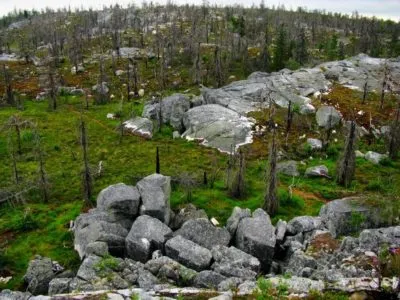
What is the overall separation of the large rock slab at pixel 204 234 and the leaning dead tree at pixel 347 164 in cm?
1887

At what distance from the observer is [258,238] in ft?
84.9

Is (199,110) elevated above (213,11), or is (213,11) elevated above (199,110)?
(213,11)

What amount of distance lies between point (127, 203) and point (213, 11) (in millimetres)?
184969

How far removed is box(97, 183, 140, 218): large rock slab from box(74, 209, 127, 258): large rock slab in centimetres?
50

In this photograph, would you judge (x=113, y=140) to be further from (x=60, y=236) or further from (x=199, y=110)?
(x=60, y=236)

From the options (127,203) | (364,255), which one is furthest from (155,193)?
(364,255)

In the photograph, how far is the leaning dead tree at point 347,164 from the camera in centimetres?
3959

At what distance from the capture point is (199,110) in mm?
61438

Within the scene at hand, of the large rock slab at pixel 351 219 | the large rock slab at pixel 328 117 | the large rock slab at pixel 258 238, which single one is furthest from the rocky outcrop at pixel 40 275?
the large rock slab at pixel 328 117

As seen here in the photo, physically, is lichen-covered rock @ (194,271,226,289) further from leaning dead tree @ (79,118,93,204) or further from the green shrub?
leaning dead tree @ (79,118,93,204)

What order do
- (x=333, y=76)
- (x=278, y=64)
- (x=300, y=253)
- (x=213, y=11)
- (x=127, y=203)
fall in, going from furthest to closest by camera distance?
(x=213, y=11)
(x=278, y=64)
(x=333, y=76)
(x=127, y=203)
(x=300, y=253)

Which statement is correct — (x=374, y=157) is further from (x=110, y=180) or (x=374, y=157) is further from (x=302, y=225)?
(x=110, y=180)

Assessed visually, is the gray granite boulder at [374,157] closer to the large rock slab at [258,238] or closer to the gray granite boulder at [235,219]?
the gray granite boulder at [235,219]

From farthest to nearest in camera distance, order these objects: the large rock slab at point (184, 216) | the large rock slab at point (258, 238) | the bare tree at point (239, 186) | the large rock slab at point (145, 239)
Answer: the bare tree at point (239, 186) < the large rock slab at point (184, 216) < the large rock slab at point (258, 238) < the large rock slab at point (145, 239)
